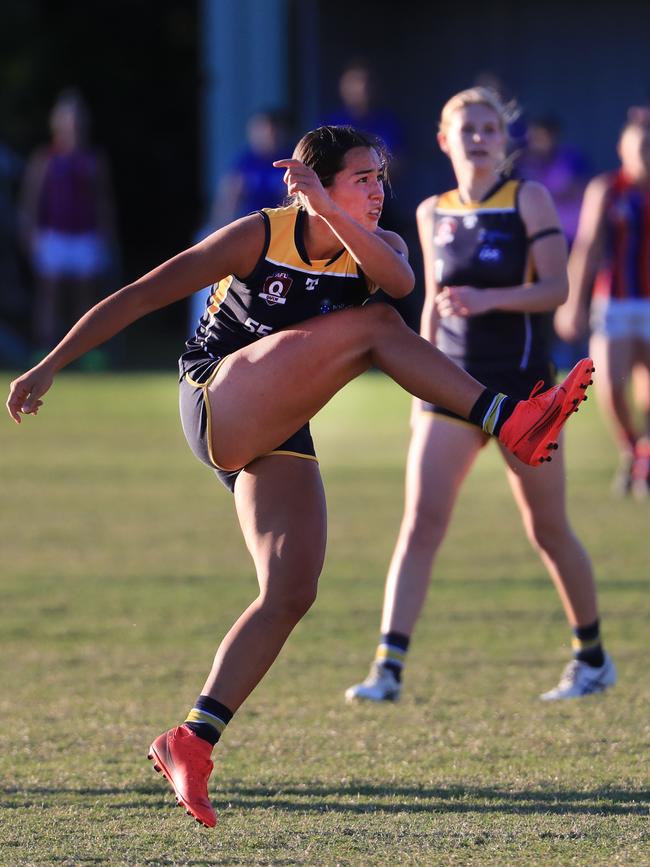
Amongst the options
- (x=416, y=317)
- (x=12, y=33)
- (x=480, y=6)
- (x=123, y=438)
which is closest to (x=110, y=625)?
(x=123, y=438)

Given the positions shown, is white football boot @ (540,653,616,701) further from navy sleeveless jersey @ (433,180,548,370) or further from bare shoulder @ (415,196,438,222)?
bare shoulder @ (415,196,438,222)

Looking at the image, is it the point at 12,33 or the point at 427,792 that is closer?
the point at 427,792

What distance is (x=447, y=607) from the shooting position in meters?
7.36

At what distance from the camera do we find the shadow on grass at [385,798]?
4.42 m

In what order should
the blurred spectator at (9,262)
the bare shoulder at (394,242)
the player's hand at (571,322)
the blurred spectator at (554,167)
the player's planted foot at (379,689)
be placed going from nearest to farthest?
the bare shoulder at (394,242) → the player's planted foot at (379,689) → the player's hand at (571,322) → the blurred spectator at (554,167) → the blurred spectator at (9,262)

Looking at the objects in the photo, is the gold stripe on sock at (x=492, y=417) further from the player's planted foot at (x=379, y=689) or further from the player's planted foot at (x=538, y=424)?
the player's planted foot at (x=379, y=689)

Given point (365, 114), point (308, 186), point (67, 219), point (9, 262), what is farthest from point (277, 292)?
point (9, 262)

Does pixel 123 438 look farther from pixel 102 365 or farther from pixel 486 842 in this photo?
pixel 486 842

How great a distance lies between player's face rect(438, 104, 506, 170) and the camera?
590 centimetres

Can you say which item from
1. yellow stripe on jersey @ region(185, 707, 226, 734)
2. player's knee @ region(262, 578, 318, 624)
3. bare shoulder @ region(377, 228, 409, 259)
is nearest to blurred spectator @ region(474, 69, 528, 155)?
bare shoulder @ region(377, 228, 409, 259)

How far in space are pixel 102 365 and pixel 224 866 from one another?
1596cm

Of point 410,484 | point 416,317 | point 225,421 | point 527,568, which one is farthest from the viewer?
point 416,317

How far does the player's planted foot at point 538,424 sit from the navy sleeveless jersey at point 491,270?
142cm

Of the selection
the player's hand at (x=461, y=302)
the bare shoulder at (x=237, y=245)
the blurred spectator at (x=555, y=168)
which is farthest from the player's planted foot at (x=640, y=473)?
the blurred spectator at (x=555, y=168)
